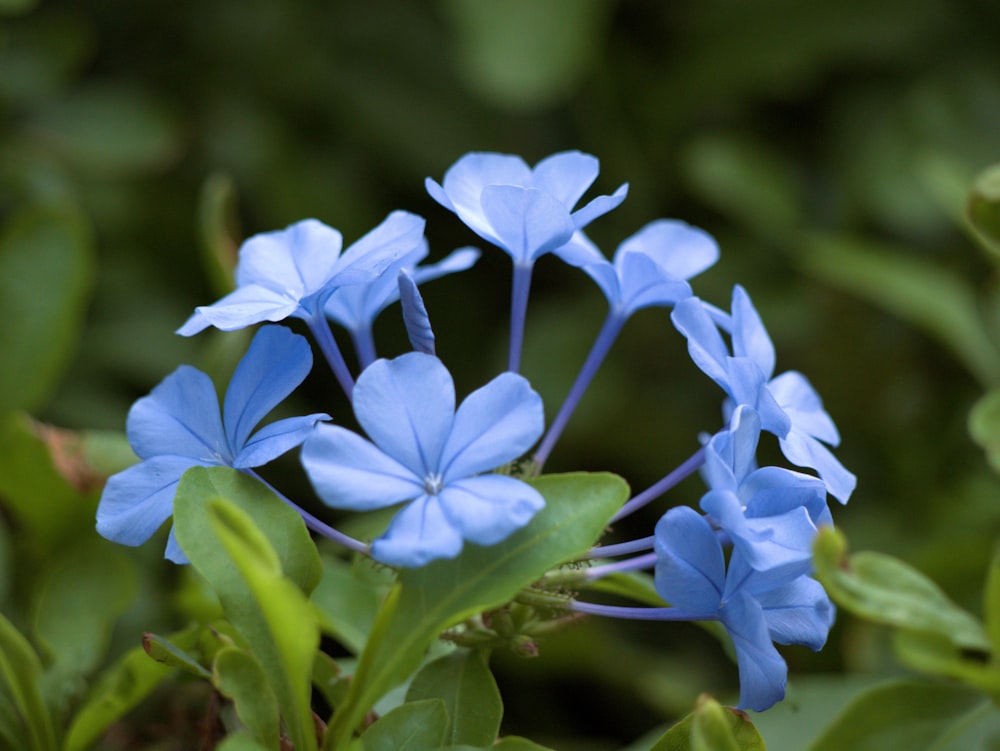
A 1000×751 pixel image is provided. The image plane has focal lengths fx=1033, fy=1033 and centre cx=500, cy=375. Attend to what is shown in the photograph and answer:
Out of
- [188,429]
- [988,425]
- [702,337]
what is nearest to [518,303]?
[702,337]

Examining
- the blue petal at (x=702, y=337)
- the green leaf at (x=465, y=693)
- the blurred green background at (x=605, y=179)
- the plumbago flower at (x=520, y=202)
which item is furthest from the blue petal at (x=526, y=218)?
the blurred green background at (x=605, y=179)

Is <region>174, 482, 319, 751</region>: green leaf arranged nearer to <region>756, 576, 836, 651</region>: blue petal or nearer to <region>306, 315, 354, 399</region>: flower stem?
<region>306, 315, 354, 399</region>: flower stem

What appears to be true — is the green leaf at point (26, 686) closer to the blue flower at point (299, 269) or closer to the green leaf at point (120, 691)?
the green leaf at point (120, 691)

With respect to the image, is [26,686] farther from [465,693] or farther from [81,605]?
[465,693]

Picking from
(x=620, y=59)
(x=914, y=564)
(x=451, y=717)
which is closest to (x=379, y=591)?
(x=451, y=717)

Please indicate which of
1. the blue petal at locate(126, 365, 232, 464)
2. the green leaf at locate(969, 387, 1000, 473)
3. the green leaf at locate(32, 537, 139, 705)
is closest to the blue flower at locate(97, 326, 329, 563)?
the blue petal at locate(126, 365, 232, 464)

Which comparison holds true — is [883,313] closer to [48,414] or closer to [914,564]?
[914,564]
